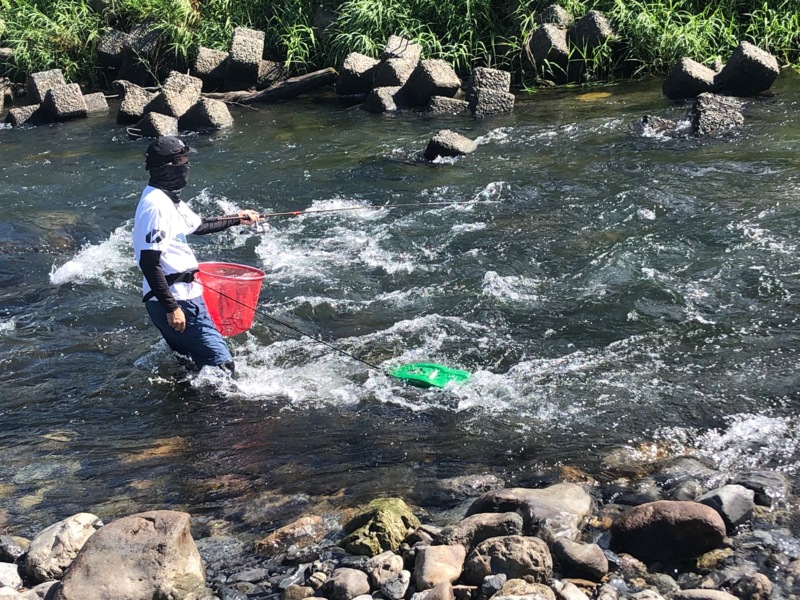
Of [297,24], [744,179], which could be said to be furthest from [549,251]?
[297,24]

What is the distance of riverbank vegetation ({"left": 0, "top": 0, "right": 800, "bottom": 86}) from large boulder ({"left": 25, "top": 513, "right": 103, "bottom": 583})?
10.9m

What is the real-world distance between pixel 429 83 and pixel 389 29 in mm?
2572

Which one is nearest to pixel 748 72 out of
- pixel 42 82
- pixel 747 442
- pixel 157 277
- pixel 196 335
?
pixel 747 442

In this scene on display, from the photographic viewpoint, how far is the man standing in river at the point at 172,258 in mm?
5203

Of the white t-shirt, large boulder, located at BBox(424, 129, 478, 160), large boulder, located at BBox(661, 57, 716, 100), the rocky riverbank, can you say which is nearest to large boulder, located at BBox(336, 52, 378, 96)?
large boulder, located at BBox(424, 129, 478, 160)

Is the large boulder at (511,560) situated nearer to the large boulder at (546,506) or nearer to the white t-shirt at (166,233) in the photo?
the large boulder at (546,506)

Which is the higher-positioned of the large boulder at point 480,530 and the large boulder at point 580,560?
the large boulder at point 480,530

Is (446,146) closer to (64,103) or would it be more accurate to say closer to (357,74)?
(357,74)

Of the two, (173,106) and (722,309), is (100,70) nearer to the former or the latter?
(173,106)

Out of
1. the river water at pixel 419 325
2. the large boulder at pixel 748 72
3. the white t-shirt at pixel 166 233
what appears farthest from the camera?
the large boulder at pixel 748 72

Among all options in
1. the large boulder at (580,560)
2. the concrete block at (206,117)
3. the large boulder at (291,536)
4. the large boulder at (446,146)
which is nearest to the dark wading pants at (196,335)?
the large boulder at (291,536)

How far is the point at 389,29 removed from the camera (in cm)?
1487

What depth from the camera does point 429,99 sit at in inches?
508

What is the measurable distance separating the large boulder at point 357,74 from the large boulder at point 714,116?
17.7 feet
